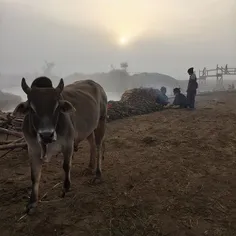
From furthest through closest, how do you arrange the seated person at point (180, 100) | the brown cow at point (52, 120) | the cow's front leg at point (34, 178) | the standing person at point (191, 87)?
1. the seated person at point (180, 100)
2. the standing person at point (191, 87)
3. the cow's front leg at point (34, 178)
4. the brown cow at point (52, 120)

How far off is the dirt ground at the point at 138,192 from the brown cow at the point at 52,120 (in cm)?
40

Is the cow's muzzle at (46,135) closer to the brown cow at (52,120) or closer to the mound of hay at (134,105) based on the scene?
the brown cow at (52,120)

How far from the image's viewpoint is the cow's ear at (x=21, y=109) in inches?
163

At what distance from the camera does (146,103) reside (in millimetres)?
14875

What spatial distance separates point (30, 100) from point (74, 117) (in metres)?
1.09

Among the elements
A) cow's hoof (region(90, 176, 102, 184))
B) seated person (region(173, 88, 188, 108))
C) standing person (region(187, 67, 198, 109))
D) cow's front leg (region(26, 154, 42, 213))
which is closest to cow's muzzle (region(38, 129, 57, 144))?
cow's front leg (region(26, 154, 42, 213))

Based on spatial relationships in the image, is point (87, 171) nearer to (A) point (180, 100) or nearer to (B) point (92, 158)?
(B) point (92, 158)

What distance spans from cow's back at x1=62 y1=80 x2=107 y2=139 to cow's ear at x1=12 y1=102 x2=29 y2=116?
0.88 m

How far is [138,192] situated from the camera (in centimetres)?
503

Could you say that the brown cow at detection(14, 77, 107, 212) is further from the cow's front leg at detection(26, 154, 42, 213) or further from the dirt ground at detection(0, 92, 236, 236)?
the dirt ground at detection(0, 92, 236, 236)

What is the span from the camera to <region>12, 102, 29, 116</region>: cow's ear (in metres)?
4.14

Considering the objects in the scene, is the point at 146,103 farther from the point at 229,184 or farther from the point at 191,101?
the point at 229,184

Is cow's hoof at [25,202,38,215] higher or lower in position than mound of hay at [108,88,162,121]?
lower

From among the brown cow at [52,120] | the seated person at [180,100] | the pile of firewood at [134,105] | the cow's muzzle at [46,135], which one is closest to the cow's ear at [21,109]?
the brown cow at [52,120]
